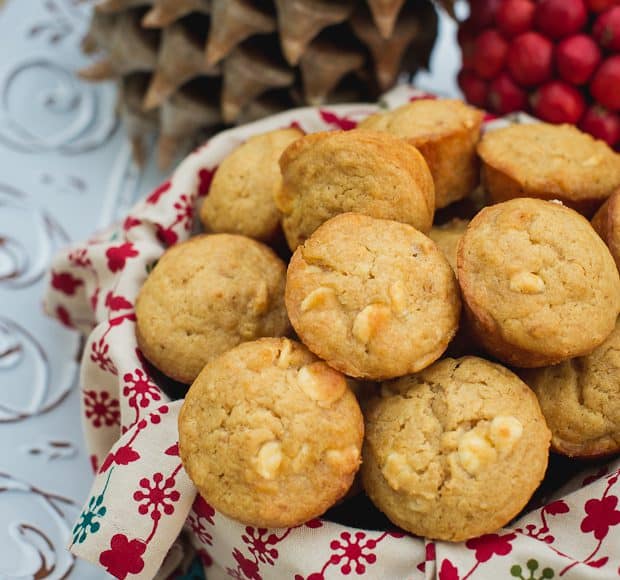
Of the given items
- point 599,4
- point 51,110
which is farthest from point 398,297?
point 51,110

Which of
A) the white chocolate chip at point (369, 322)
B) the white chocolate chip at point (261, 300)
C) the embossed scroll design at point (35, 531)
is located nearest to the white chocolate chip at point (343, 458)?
the white chocolate chip at point (369, 322)

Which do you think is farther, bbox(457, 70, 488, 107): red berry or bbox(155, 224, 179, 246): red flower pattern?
bbox(457, 70, 488, 107): red berry

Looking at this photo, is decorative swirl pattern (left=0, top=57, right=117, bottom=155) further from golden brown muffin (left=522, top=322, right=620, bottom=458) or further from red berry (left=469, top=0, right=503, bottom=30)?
golden brown muffin (left=522, top=322, right=620, bottom=458)

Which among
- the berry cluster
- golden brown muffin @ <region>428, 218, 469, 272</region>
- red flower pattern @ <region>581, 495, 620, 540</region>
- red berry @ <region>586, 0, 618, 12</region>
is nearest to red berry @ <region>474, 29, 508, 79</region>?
the berry cluster

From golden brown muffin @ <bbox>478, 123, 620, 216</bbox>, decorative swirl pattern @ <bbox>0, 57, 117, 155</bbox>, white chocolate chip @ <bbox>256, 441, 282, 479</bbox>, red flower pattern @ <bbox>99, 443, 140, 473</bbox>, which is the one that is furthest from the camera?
decorative swirl pattern @ <bbox>0, 57, 117, 155</bbox>

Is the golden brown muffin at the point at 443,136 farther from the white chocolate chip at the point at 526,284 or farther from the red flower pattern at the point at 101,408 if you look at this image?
the red flower pattern at the point at 101,408

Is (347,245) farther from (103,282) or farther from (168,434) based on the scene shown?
(103,282)

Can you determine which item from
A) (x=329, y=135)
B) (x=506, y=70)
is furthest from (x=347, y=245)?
(x=506, y=70)
